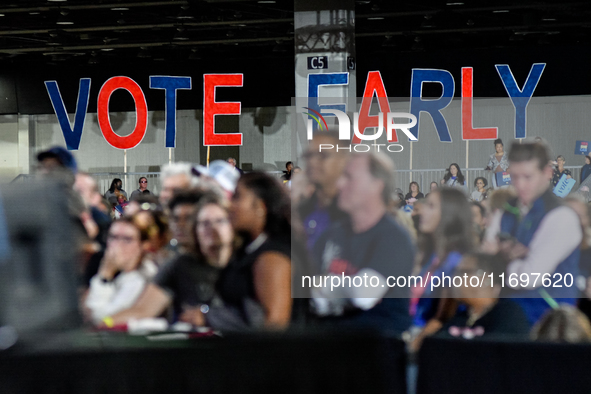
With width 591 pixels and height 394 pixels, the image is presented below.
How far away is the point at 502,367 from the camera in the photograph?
2057 mm

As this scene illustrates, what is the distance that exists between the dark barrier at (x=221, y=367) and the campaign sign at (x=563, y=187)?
1028mm

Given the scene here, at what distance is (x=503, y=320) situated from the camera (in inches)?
91.0

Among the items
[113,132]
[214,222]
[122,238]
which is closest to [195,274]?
[214,222]

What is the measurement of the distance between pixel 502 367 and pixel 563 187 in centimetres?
91

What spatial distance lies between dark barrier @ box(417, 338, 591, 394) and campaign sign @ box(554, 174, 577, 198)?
658 millimetres

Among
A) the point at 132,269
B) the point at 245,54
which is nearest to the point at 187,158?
the point at 245,54

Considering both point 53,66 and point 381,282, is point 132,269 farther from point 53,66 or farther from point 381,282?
point 53,66

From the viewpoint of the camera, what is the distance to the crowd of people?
7.34 feet

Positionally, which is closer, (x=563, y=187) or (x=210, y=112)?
(x=563, y=187)

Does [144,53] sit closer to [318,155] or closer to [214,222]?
[214,222]

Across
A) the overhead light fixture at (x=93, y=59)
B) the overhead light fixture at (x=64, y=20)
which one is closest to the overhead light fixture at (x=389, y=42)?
the overhead light fixture at (x=64, y=20)

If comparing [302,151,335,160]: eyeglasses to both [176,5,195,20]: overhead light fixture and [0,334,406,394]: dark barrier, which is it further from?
[176,5,195,20]: overhead light fixture

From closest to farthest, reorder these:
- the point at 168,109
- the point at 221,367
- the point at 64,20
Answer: the point at 221,367
the point at 168,109
the point at 64,20

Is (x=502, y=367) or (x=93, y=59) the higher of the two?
(x=93, y=59)
